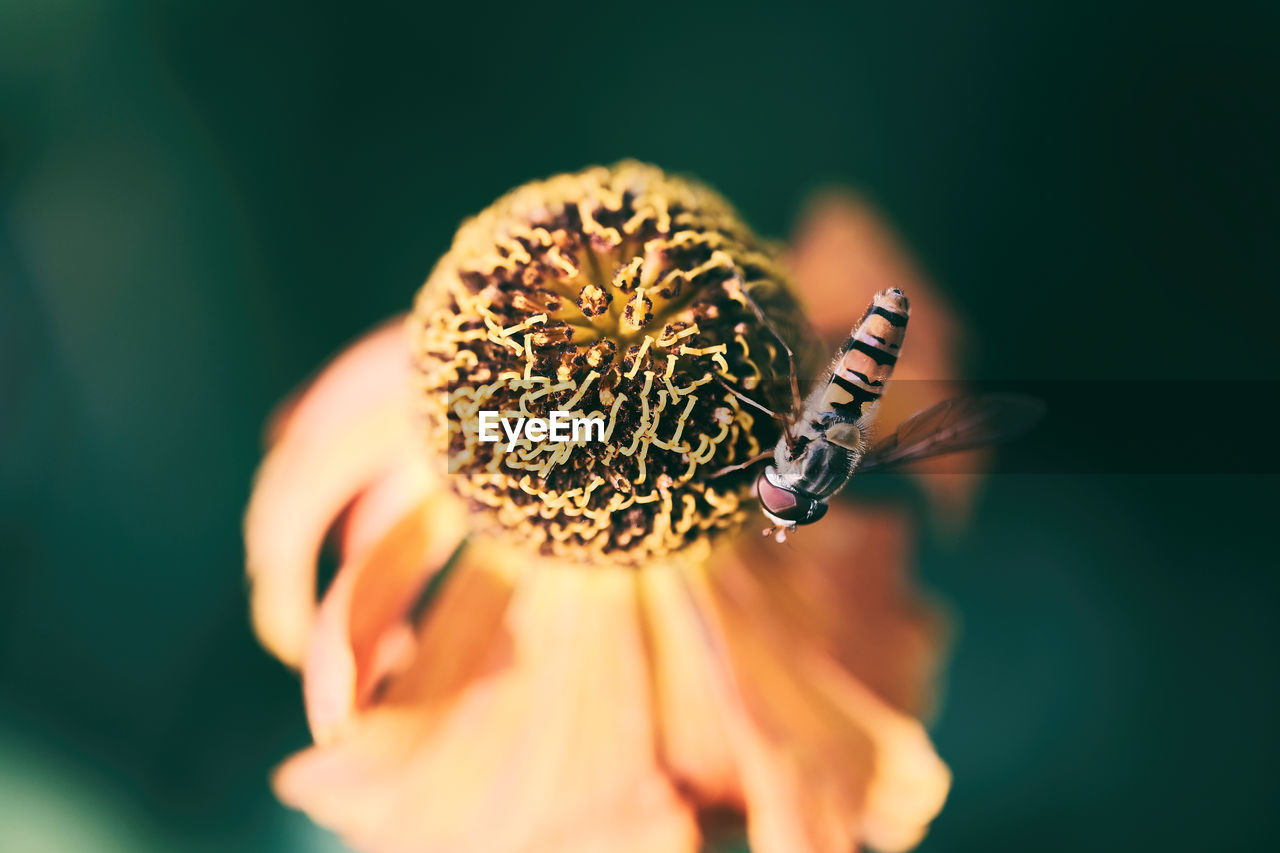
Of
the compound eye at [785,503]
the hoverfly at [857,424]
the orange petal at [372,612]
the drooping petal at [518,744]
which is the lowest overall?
the drooping petal at [518,744]

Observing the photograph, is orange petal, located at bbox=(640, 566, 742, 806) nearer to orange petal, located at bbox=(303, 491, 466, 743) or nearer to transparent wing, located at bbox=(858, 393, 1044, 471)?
orange petal, located at bbox=(303, 491, 466, 743)

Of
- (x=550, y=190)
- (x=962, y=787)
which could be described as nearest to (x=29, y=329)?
(x=550, y=190)

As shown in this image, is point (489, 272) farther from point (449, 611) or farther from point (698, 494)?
point (449, 611)

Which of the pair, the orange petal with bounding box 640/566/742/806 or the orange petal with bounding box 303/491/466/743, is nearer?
the orange petal with bounding box 303/491/466/743

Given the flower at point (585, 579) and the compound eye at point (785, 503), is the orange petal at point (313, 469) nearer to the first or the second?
the flower at point (585, 579)

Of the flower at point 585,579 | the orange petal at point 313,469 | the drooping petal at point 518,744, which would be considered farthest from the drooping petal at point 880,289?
the orange petal at point 313,469

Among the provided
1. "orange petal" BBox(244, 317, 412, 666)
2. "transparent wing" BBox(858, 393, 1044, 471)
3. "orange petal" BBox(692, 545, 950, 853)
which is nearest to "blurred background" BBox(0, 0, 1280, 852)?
"orange petal" BBox(244, 317, 412, 666)
